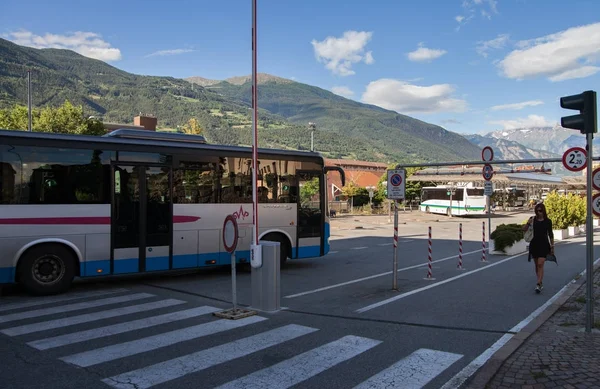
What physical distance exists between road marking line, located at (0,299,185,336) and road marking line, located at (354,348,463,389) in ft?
15.8

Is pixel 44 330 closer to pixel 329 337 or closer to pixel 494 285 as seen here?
pixel 329 337

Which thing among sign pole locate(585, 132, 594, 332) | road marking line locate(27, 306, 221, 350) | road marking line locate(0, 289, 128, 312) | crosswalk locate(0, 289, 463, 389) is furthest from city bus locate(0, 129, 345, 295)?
sign pole locate(585, 132, 594, 332)

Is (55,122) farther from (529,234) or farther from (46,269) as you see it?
(529,234)

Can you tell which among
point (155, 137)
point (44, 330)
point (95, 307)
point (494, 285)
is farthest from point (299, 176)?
point (44, 330)

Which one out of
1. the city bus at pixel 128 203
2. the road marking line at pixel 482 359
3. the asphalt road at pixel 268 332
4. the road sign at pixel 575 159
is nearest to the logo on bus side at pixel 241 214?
the city bus at pixel 128 203

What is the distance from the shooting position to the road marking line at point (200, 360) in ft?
16.9

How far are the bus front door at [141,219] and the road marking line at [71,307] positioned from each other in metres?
1.06

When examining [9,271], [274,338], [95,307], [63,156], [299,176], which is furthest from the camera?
[299,176]

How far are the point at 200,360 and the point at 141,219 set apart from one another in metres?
5.90

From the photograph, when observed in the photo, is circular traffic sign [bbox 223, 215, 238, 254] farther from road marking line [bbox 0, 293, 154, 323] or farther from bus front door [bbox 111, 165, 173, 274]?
bus front door [bbox 111, 165, 173, 274]

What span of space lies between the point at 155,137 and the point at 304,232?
492 centimetres

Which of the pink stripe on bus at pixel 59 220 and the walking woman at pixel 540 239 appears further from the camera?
the walking woman at pixel 540 239

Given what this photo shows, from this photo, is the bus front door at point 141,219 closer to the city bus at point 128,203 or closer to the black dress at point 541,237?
the city bus at point 128,203

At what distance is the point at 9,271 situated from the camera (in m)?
9.53
